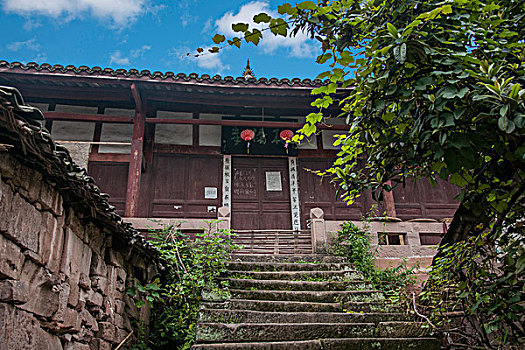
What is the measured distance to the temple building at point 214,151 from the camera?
8.79 metres

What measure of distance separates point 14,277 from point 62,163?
84 cm

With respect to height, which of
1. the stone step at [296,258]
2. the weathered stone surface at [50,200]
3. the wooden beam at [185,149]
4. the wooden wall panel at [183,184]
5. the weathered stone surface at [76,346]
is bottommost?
the weathered stone surface at [76,346]

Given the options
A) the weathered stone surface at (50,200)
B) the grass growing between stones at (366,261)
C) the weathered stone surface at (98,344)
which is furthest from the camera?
the grass growing between stones at (366,261)

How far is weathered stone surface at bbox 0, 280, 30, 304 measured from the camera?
2914 millimetres

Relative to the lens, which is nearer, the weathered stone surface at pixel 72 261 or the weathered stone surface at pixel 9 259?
the weathered stone surface at pixel 9 259

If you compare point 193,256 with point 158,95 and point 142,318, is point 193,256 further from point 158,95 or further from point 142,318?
point 158,95

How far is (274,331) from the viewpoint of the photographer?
4.96 m

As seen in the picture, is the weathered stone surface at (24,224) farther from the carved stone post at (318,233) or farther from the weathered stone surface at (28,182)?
the carved stone post at (318,233)

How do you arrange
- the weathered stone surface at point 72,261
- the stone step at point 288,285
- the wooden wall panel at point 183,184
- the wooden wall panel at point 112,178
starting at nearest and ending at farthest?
the weathered stone surface at point 72,261
the stone step at point 288,285
the wooden wall panel at point 112,178
the wooden wall panel at point 183,184

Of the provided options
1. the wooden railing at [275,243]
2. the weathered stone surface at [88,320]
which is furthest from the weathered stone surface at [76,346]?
the wooden railing at [275,243]

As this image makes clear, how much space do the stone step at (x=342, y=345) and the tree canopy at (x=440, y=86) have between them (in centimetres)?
100

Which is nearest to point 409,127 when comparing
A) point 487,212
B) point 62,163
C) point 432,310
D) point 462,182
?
point 462,182

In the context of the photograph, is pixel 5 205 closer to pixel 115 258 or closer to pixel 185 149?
pixel 115 258

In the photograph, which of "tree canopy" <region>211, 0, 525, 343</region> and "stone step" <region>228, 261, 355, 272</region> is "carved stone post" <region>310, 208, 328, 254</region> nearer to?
"stone step" <region>228, 261, 355, 272</region>
